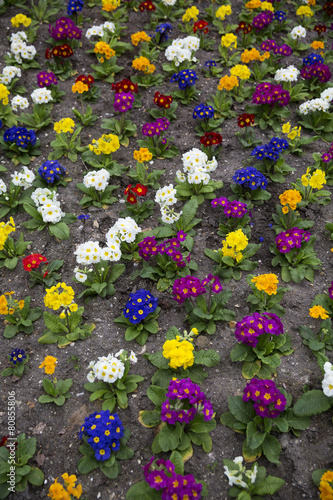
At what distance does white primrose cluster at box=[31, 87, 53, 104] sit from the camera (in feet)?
22.6

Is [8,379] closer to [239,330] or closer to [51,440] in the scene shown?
[51,440]

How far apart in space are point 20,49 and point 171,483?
25.1 feet

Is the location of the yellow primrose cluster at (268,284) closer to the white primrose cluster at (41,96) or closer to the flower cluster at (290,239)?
the flower cluster at (290,239)

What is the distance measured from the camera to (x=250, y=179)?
5758 millimetres

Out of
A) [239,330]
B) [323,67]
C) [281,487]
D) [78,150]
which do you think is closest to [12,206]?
[78,150]

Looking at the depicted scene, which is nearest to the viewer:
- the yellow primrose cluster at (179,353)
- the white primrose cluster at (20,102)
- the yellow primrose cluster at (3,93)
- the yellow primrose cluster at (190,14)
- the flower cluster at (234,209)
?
the yellow primrose cluster at (179,353)

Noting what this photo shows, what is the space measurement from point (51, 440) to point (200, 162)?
388 cm

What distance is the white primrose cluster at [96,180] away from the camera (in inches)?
228

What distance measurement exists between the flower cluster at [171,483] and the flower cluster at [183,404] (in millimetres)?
394

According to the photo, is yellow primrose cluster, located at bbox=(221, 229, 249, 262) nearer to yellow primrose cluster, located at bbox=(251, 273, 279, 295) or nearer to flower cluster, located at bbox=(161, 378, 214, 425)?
yellow primrose cluster, located at bbox=(251, 273, 279, 295)

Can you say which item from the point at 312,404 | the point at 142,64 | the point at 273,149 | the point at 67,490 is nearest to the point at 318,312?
the point at 312,404

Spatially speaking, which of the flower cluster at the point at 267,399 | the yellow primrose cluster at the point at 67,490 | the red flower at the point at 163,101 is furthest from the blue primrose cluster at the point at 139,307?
the red flower at the point at 163,101

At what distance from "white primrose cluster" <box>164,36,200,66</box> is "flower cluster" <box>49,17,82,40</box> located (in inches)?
71.5

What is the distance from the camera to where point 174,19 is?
908cm
